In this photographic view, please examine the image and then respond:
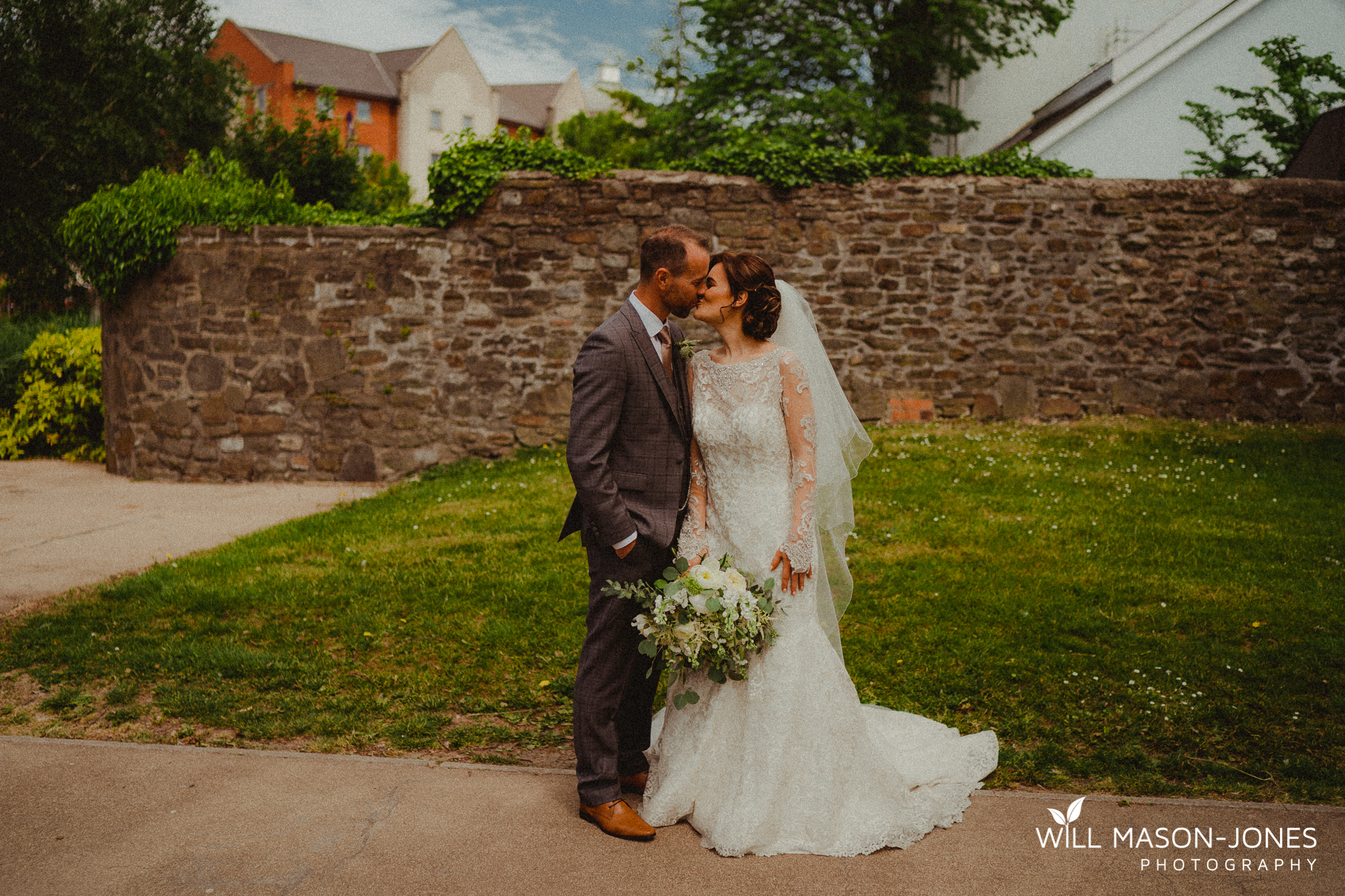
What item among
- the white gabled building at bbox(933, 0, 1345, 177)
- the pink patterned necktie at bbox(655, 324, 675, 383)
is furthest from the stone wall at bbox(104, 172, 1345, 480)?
the pink patterned necktie at bbox(655, 324, 675, 383)

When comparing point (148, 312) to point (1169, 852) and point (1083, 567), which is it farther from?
point (1169, 852)

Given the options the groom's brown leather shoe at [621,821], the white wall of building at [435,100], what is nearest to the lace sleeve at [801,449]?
the groom's brown leather shoe at [621,821]

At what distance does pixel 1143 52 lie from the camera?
15.9 metres

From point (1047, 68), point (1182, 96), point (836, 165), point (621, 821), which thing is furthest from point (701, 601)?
point (1047, 68)

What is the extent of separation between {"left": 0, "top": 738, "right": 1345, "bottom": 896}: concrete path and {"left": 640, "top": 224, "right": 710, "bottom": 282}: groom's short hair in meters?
2.16

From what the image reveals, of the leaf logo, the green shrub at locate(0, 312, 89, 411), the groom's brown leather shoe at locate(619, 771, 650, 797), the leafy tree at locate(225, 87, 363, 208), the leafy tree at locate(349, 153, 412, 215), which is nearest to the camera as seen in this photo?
the leaf logo

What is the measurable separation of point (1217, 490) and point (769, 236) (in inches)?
220

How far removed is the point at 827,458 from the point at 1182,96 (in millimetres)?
16393

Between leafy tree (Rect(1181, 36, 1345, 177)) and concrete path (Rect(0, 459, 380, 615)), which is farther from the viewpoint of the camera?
leafy tree (Rect(1181, 36, 1345, 177))

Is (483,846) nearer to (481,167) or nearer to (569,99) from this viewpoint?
(481,167)

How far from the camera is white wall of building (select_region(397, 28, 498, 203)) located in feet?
156

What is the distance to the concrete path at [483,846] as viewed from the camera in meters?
2.99

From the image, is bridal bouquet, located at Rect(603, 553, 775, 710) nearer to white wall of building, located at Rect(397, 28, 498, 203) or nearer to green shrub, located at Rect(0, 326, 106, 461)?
green shrub, located at Rect(0, 326, 106, 461)

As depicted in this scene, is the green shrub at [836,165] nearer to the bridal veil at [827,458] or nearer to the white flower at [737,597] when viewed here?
the bridal veil at [827,458]
